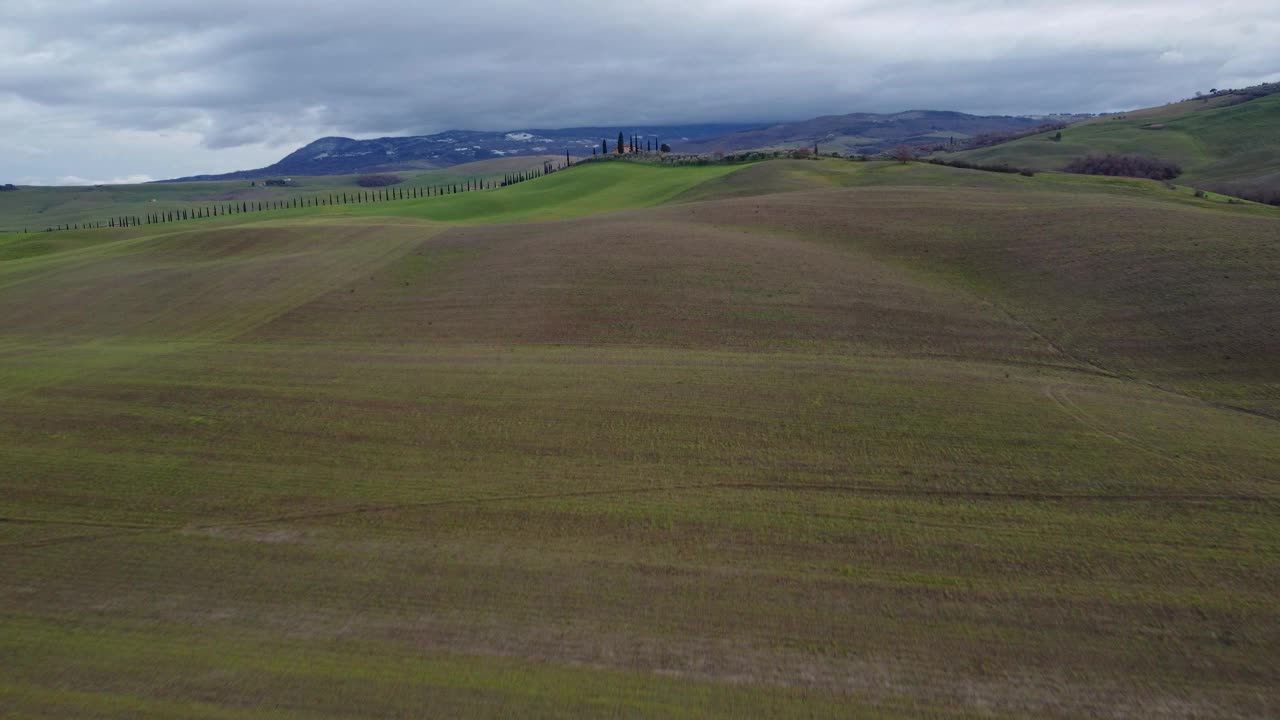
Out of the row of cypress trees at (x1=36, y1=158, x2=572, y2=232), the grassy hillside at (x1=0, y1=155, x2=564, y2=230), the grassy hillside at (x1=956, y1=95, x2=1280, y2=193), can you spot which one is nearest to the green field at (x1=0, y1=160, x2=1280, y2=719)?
the grassy hillside at (x1=956, y1=95, x2=1280, y2=193)

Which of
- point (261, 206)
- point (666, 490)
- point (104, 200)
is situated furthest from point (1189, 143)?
point (104, 200)

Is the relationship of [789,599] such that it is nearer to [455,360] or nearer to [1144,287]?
[455,360]

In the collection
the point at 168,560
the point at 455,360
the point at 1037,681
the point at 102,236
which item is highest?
the point at 102,236

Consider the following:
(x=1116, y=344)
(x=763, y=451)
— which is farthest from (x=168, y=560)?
(x=1116, y=344)

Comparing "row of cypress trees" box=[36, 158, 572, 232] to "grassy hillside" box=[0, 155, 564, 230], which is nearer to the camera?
"row of cypress trees" box=[36, 158, 572, 232]

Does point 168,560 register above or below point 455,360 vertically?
below

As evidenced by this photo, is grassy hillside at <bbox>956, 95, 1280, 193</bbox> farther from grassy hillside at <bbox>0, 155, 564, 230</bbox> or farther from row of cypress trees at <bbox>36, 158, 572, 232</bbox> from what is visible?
grassy hillside at <bbox>0, 155, 564, 230</bbox>

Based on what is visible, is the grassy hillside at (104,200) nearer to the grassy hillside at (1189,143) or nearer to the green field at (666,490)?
the grassy hillside at (1189,143)

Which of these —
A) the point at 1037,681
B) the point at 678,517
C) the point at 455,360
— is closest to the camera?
the point at 1037,681
